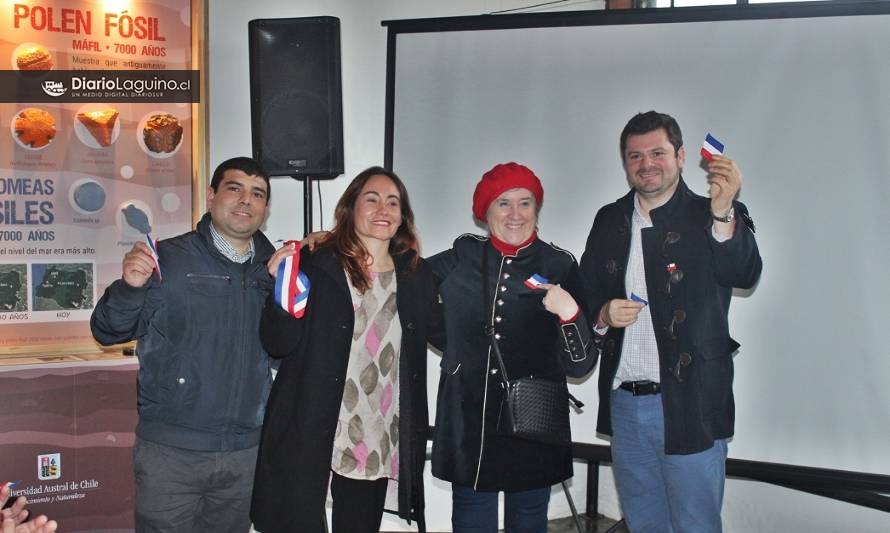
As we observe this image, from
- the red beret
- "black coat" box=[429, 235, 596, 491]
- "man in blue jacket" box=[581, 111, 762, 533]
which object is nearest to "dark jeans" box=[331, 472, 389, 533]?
"black coat" box=[429, 235, 596, 491]

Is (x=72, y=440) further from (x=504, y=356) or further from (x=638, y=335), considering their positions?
(x=638, y=335)

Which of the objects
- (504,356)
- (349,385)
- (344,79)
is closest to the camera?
(349,385)

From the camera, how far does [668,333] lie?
2564 millimetres

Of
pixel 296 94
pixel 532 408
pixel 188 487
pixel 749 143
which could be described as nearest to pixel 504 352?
pixel 532 408

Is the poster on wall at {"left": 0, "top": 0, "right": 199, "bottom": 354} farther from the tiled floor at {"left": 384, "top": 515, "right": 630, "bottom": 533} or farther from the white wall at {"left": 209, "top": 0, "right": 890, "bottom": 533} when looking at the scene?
the tiled floor at {"left": 384, "top": 515, "right": 630, "bottom": 533}

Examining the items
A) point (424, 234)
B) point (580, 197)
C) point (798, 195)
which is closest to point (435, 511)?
point (424, 234)

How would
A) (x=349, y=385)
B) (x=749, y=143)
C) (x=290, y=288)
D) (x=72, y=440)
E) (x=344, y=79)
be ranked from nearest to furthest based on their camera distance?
(x=290, y=288), (x=349, y=385), (x=749, y=143), (x=72, y=440), (x=344, y=79)

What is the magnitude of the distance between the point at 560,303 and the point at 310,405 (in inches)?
33.3

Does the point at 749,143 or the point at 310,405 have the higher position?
the point at 749,143

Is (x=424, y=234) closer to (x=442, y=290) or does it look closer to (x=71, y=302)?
(x=442, y=290)

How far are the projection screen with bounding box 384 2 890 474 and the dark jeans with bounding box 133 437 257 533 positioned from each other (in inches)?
59.2

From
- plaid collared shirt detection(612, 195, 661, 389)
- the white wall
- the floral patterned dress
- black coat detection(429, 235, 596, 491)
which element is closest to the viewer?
the floral patterned dress

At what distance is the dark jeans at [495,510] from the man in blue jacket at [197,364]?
2.35ft

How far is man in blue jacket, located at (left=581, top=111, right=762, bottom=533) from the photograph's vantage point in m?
2.52
